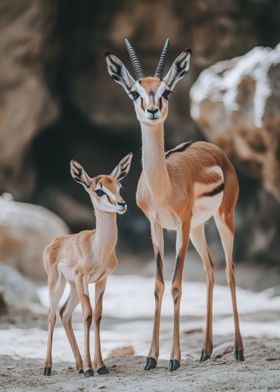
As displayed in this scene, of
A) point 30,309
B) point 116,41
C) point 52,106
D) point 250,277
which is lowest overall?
point 30,309

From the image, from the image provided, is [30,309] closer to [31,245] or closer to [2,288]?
[2,288]

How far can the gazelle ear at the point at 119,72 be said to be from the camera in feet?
17.7

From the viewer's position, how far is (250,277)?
12.0 m

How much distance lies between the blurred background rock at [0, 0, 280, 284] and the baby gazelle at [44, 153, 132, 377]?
18.8 ft

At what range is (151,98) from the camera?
5.09 meters

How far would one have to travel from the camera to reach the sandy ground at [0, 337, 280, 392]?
443 centimetres

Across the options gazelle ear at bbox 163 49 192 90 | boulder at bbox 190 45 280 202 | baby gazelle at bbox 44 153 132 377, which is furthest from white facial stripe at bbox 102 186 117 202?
boulder at bbox 190 45 280 202

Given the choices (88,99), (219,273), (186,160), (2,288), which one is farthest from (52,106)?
(186,160)

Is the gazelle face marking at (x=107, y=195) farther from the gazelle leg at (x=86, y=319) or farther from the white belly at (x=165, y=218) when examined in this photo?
the gazelle leg at (x=86, y=319)

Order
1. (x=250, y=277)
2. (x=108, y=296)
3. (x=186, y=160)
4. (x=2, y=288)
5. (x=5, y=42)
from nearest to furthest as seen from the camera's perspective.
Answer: (x=186, y=160)
(x=2, y=288)
(x=108, y=296)
(x=250, y=277)
(x=5, y=42)

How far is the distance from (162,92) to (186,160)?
0.79 m

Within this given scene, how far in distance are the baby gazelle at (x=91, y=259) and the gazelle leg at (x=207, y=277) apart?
1.00m

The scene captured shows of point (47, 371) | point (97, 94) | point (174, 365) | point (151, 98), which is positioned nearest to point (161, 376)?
point (174, 365)

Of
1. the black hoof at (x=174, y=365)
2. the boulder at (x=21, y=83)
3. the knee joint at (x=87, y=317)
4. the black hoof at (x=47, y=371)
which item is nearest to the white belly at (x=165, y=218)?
the knee joint at (x=87, y=317)
